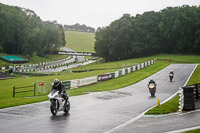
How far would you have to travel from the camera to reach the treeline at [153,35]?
104 metres

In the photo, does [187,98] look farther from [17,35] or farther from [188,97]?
[17,35]

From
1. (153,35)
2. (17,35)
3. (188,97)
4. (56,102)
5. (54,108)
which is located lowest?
(54,108)

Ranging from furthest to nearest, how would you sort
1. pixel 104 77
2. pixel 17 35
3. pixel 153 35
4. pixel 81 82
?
pixel 17 35
pixel 153 35
pixel 104 77
pixel 81 82

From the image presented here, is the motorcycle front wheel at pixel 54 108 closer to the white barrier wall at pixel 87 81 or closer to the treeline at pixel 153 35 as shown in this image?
the white barrier wall at pixel 87 81

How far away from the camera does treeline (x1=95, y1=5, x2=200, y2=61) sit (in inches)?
4094

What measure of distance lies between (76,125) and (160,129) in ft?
12.4

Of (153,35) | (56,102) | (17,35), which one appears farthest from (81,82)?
(17,35)

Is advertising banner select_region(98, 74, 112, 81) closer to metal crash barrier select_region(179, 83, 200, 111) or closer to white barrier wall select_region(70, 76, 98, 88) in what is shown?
white barrier wall select_region(70, 76, 98, 88)

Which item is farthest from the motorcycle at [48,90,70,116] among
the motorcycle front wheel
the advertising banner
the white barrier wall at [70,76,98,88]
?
the advertising banner

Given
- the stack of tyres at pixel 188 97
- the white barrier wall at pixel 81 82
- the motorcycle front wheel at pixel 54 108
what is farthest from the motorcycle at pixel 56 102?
the white barrier wall at pixel 81 82

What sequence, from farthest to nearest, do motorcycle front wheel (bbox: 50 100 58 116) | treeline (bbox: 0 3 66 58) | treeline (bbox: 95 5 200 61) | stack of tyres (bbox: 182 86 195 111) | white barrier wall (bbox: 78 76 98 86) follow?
treeline (bbox: 0 3 66 58) → treeline (bbox: 95 5 200 61) → white barrier wall (bbox: 78 76 98 86) → stack of tyres (bbox: 182 86 195 111) → motorcycle front wheel (bbox: 50 100 58 116)

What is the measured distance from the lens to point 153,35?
108000 millimetres

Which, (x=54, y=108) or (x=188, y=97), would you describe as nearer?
(x=54, y=108)

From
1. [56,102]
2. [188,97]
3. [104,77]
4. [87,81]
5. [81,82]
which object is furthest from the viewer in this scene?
[104,77]
